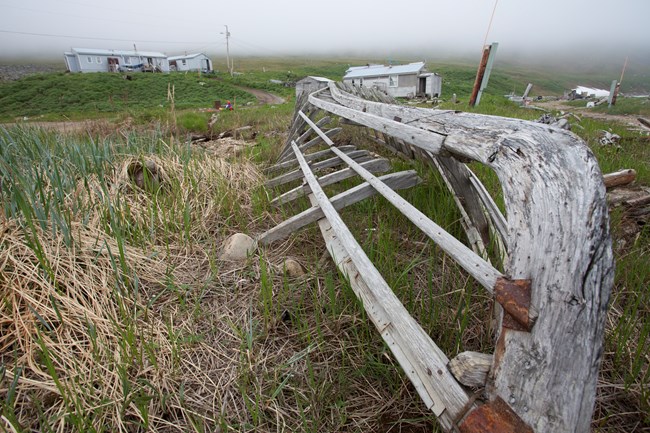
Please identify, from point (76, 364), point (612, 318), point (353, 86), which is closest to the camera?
point (76, 364)

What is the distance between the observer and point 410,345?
127 cm

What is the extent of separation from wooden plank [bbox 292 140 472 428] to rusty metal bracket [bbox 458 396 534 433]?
52 mm

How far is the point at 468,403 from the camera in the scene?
0.99m

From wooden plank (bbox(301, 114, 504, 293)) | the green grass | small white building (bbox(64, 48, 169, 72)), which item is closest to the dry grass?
wooden plank (bbox(301, 114, 504, 293))

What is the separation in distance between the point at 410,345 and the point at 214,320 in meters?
1.25

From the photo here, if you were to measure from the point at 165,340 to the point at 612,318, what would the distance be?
252cm

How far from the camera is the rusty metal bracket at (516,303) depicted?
0.88 meters

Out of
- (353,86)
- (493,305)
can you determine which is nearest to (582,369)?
(493,305)

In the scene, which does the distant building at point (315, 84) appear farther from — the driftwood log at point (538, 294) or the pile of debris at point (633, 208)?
the driftwood log at point (538, 294)

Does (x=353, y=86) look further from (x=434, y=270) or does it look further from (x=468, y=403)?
(x=468, y=403)

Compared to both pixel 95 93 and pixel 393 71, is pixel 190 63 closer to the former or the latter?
pixel 95 93

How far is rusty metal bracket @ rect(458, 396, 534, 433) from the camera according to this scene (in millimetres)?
871

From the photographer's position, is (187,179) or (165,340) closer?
(165,340)

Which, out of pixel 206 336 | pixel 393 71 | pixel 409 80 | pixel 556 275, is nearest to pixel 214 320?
pixel 206 336
